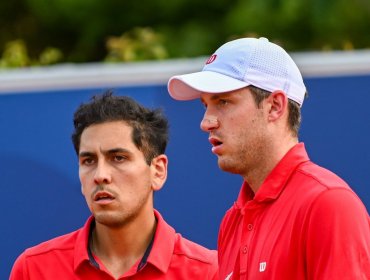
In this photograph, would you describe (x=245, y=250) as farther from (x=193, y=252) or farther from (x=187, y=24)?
(x=187, y=24)

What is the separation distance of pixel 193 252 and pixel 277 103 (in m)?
1.17

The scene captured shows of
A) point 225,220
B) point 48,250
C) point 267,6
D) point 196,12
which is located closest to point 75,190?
point 48,250

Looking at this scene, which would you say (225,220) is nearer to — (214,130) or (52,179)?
(214,130)

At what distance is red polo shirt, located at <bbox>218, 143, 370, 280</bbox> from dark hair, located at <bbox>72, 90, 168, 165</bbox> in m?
0.94

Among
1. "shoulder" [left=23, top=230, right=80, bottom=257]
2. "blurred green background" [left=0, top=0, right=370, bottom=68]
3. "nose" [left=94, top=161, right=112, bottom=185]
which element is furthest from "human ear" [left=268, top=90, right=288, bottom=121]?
"blurred green background" [left=0, top=0, right=370, bottom=68]

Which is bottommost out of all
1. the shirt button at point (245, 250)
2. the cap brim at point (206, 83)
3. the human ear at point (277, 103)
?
the shirt button at point (245, 250)

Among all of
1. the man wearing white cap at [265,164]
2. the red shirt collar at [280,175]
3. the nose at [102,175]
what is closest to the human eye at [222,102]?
the man wearing white cap at [265,164]

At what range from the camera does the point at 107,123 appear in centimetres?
496

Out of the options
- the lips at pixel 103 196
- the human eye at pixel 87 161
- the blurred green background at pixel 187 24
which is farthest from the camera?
the blurred green background at pixel 187 24

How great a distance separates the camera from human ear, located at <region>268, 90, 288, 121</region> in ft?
13.0

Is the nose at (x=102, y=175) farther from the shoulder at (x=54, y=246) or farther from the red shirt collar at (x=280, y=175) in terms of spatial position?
the red shirt collar at (x=280, y=175)

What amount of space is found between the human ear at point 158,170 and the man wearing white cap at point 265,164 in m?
0.81

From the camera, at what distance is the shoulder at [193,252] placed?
4.92 m

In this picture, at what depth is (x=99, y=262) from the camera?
16.0 ft
